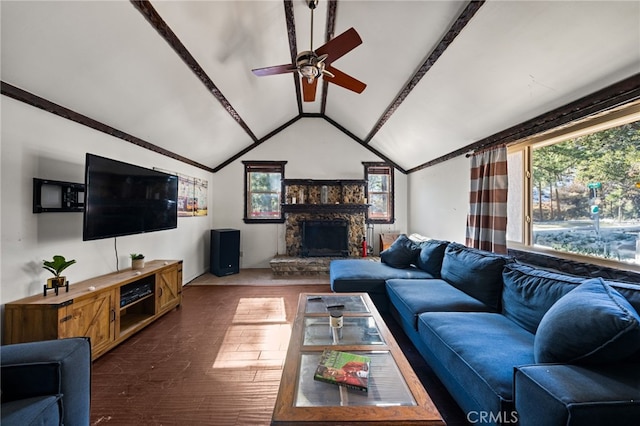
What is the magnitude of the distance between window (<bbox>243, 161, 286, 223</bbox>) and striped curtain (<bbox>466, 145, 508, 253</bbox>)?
3.76 meters

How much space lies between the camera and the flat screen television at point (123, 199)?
2.22 metres

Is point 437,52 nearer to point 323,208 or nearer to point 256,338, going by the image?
point 256,338

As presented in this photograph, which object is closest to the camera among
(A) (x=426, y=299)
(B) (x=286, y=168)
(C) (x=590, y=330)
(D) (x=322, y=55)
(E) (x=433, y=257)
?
(C) (x=590, y=330)

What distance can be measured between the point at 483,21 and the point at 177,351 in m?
3.90

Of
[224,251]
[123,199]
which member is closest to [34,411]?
[123,199]

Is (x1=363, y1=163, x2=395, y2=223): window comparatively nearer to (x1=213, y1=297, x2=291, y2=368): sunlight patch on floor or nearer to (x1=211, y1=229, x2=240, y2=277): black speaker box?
(x1=211, y1=229, x2=240, y2=277): black speaker box

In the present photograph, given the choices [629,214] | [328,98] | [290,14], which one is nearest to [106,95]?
[290,14]

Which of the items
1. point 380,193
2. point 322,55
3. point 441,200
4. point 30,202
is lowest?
point 30,202

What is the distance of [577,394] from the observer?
3.30ft

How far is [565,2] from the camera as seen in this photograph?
156 centimetres

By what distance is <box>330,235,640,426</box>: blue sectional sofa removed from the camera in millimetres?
1027

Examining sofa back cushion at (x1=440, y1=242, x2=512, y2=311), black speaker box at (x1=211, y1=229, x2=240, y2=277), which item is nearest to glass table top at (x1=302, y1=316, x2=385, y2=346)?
sofa back cushion at (x1=440, y1=242, x2=512, y2=311)

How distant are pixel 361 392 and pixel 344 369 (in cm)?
16

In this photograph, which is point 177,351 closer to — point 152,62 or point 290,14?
point 152,62
